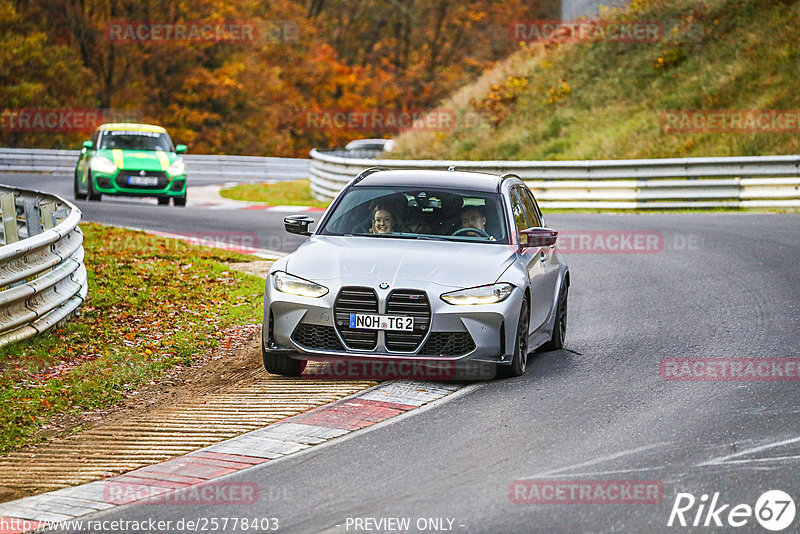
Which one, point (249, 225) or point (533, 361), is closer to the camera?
point (533, 361)

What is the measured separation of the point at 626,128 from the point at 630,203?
7840 millimetres

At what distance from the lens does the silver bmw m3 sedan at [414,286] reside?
8.66 m

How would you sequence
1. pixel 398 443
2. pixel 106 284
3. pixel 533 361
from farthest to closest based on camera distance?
pixel 106 284 < pixel 533 361 < pixel 398 443

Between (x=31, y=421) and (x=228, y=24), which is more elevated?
(x=228, y=24)

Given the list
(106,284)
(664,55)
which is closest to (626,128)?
(664,55)

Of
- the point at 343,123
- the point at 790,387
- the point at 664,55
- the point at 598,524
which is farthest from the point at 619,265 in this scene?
the point at 343,123

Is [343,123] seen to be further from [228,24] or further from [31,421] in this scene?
[31,421]

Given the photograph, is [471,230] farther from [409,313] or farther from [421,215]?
[409,313]

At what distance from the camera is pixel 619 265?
16281 mm

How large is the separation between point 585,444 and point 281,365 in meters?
2.95

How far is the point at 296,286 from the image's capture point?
889 centimetres

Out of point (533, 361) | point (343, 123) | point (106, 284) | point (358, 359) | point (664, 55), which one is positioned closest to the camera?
point (358, 359)
